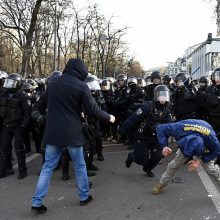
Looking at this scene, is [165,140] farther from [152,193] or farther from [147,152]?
[147,152]

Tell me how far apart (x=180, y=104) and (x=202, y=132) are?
3.56 meters

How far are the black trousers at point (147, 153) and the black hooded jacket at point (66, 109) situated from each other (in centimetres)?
188

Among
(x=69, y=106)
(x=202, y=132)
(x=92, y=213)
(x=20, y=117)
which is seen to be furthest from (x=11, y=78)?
(x=202, y=132)

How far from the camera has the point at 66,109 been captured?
496cm

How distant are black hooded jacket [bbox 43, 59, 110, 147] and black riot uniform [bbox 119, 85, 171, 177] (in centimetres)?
156

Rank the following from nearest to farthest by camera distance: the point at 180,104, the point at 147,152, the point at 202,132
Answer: the point at 202,132 → the point at 147,152 → the point at 180,104

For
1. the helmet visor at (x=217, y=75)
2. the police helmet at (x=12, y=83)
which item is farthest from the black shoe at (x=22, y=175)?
the helmet visor at (x=217, y=75)

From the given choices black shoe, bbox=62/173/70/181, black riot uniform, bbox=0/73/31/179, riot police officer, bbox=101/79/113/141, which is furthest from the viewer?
riot police officer, bbox=101/79/113/141

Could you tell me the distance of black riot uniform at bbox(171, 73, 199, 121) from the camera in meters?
8.18

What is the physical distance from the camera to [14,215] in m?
5.03

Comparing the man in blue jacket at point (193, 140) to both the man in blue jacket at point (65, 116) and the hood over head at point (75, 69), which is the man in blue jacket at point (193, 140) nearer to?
the man in blue jacket at point (65, 116)

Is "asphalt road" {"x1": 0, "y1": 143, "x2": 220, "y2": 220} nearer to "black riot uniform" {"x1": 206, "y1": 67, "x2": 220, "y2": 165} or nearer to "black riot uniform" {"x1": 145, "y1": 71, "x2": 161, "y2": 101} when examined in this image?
"black riot uniform" {"x1": 206, "y1": 67, "x2": 220, "y2": 165}

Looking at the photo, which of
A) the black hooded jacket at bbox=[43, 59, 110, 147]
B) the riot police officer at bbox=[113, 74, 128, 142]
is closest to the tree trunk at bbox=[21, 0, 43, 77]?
the riot police officer at bbox=[113, 74, 128, 142]

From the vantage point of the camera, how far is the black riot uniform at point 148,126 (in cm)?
652
